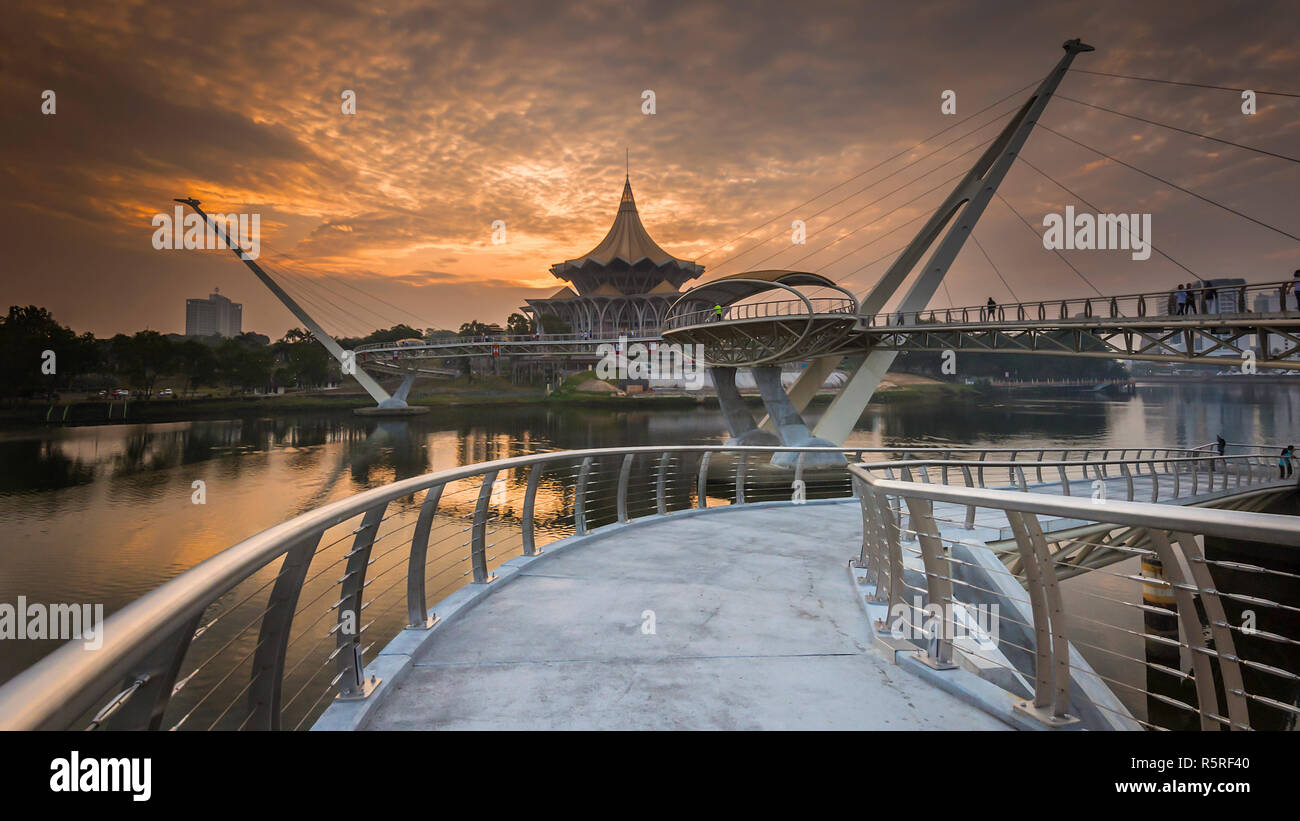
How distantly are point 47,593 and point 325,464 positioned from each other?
22.3 metres

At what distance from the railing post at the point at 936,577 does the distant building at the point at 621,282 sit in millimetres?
112929

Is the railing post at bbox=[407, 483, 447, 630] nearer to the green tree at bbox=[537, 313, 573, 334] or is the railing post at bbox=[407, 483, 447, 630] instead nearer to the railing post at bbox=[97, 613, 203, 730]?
the railing post at bbox=[97, 613, 203, 730]

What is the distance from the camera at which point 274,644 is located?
249 centimetres

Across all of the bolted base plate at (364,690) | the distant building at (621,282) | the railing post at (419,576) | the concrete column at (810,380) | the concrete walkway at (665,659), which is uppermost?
the distant building at (621,282)

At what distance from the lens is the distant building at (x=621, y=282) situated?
388ft

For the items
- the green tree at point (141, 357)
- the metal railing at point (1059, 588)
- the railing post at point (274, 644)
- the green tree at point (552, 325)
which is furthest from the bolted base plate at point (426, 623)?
the green tree at point (552, 325)

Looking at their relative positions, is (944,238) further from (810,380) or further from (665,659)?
(665,659)

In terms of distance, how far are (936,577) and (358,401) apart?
9333cm

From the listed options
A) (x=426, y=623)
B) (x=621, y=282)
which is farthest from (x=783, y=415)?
(x=621, y=282)

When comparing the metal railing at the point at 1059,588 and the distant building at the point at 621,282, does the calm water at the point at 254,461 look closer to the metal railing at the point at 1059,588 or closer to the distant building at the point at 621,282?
the metal railing at the point at 1059,588

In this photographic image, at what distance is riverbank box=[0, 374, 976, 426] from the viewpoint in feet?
208

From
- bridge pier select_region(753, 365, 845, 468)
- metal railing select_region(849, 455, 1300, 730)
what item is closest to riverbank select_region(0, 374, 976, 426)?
bridge pier select_region(753, 365, 845, 468)

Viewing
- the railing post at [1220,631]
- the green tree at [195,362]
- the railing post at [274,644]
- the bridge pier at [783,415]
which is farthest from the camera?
the green tree at [195,362]
